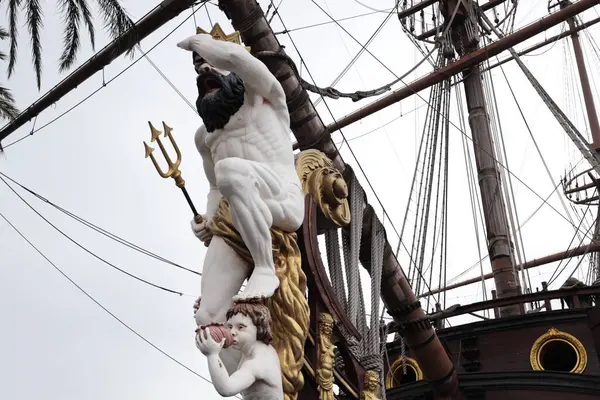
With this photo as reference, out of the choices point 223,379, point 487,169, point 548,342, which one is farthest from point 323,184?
point 487,169

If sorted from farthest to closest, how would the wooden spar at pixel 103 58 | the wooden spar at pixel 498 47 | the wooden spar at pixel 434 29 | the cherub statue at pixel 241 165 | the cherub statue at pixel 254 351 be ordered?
1. the wooden spar at pixel 434 29
2. the wooden spar at pixel 498 47
3. the wooden spar at pixel 103 58
4. the cherub statue at pixel 241 165
5. the cherub statue at pixel 254 351

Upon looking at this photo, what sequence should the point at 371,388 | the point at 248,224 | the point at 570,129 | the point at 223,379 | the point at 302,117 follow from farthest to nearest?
the point at 570,129 < the point at 302,117 < the point at 371,388 < the point at 248,224 < the point at 223,379

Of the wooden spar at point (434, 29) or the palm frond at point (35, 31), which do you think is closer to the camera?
the palm frond at point (35, 31)

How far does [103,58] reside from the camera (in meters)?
6.39

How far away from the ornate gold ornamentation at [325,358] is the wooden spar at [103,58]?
2990 mm

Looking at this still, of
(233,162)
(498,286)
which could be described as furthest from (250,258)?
(498,286)

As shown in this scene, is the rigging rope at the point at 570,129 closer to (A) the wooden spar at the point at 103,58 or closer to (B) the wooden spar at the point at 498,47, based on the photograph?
(B) the wooden spar at the point at 498,47

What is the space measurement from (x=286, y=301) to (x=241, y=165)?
0.52 meters

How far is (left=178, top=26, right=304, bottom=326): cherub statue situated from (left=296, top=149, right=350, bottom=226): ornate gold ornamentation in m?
0.32

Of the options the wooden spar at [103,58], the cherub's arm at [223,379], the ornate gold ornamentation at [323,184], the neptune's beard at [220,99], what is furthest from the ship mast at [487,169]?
the cherub's arm at [223,379]

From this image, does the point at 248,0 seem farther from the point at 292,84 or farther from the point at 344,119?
the point at 344,119

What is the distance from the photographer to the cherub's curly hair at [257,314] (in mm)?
2754

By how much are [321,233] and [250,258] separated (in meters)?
0.91

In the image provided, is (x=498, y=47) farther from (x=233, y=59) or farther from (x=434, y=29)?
(x=233, y=59)
